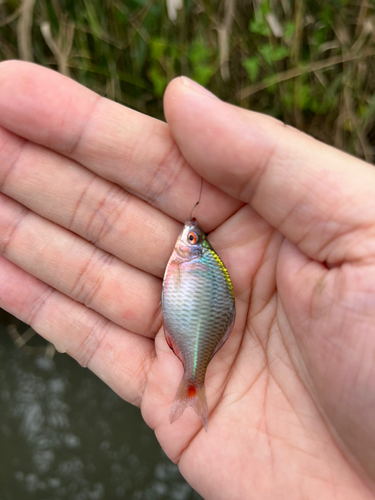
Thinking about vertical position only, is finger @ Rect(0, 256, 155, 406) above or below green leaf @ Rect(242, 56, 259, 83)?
below

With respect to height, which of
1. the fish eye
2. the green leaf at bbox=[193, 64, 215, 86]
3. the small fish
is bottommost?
the small fish

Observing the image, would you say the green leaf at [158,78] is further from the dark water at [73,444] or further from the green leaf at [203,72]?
the dark water at [73,444]

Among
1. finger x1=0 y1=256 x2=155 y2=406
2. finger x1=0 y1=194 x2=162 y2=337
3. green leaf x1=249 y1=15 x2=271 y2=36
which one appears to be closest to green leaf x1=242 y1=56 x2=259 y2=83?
green leaf x1=249 y1=15 x2=271 y2=36

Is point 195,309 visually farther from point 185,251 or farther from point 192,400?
point 192,400

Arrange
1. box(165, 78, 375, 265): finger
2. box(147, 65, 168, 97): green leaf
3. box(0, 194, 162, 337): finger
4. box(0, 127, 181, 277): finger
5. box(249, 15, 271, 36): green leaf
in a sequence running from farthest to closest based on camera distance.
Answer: box(147, 65, 168, 97): green leaf
box(249, 15, 271, 36): green leaf
box(0, 194, 162, 337): finger
box(0, 127, 181, 277): finger
box(165, 78, 375, 265): finger

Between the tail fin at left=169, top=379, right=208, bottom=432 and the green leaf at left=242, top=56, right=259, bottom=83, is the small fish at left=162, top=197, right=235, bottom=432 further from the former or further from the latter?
the green leaf at left=242, top=56, right=259, bottom=83

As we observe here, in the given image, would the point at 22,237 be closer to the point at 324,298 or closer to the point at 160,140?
the point at 160,140
